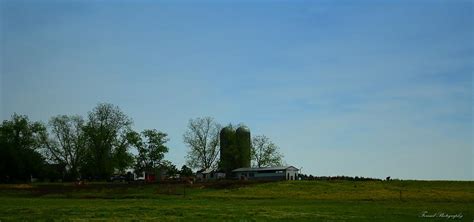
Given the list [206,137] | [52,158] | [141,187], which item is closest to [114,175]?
[52,158]

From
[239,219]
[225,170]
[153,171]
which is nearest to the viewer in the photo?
[239,219]

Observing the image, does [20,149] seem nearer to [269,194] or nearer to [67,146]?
[67,146]

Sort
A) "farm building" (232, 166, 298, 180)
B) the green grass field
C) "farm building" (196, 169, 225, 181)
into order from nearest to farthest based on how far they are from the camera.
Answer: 1. the green grass field
2. "farm building" (232, 166, 298, 180)
3. "farm building" (196, 169, 225, 181)

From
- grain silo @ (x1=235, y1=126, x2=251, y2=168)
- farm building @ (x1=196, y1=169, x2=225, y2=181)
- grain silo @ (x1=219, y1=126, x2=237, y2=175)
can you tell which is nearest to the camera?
farm building @ (x1=196, y1=169, x2=225, y2=181)

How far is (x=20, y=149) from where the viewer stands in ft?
373

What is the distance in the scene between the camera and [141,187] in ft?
248

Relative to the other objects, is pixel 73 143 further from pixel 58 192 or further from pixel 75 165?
pixel 58 192

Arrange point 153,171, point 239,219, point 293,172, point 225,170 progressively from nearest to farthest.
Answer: point 239,219 → point 293,172 → point 225,170 → point 153,171

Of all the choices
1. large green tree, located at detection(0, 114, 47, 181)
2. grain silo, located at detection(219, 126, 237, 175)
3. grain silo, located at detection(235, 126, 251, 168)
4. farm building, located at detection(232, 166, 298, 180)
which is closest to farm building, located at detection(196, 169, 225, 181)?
grain silo, located at detection(219, 126, 237, 175)

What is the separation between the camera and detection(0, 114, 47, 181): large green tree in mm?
107812

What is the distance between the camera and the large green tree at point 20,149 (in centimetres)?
10781

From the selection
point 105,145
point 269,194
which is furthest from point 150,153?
point 269,194

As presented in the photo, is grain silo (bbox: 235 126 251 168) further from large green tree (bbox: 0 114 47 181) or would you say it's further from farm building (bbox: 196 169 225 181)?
large green tree (bbox: 0 114 47 181)

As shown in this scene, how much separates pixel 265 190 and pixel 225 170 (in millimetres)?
48884
